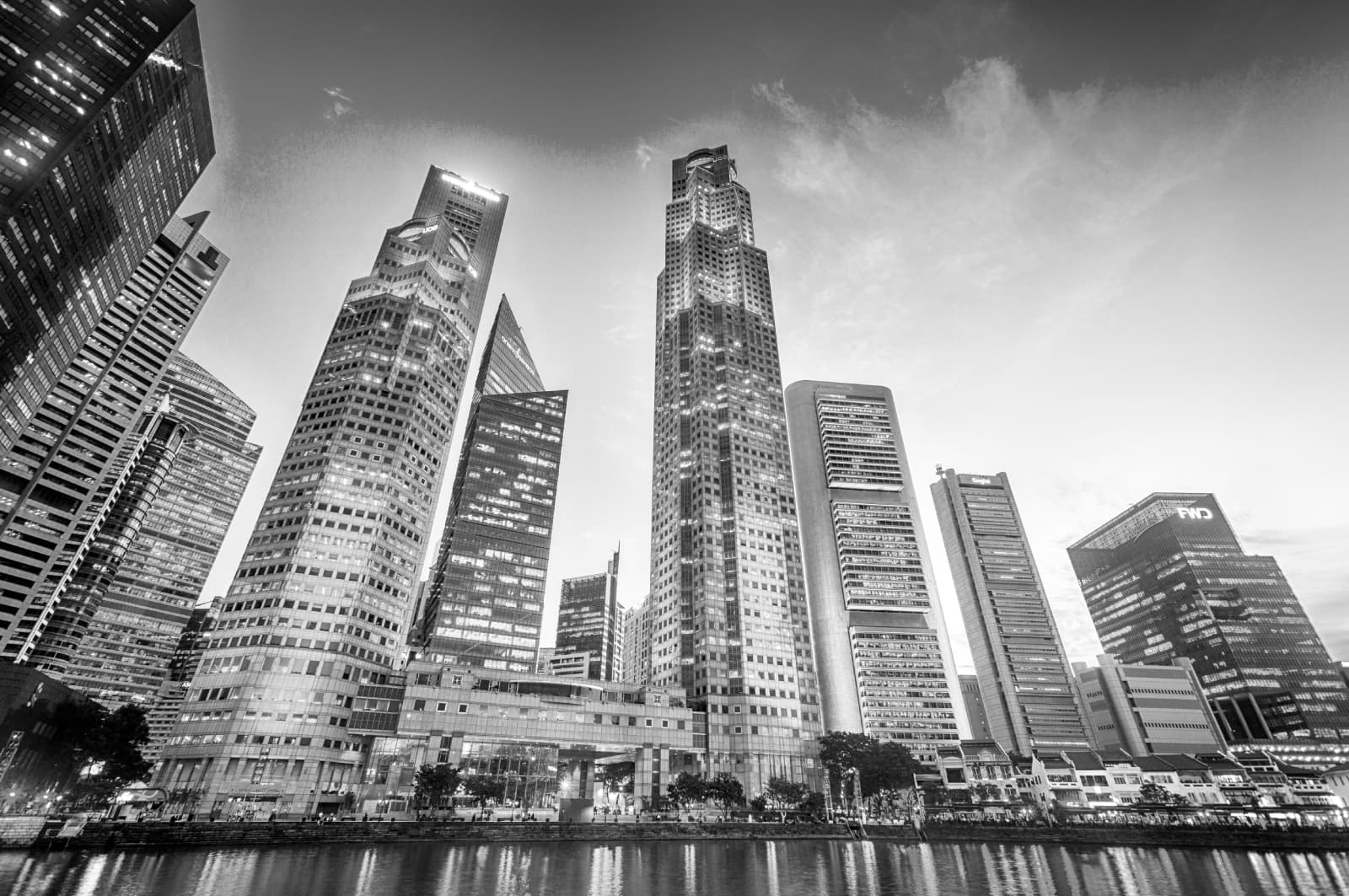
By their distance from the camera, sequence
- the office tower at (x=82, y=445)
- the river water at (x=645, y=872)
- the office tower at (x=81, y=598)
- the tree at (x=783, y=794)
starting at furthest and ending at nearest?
the office tower at (x=81, y=598), the office tower at (x=82, y=445), the tree at (x=783, y=794), the river water at (x=645, y=872)

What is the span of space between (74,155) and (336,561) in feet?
264

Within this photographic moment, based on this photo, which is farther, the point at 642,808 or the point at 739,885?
the point at 642,808

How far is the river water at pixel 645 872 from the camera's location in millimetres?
42500

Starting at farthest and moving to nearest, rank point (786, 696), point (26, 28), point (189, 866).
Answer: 1. point (786, 696)
2. point (26, 28)
3. point (189, 866)

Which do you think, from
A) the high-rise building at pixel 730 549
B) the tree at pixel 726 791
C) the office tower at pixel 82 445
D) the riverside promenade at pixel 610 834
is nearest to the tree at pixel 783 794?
the tree at pixel 726 791

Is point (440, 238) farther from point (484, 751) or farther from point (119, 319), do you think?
point (484, 751)

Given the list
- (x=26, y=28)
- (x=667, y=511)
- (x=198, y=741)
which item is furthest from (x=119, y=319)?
(x=667, y=511)

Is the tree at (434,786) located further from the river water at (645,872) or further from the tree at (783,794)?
the tree at (783,794)

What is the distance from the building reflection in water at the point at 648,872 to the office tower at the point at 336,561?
52.6m

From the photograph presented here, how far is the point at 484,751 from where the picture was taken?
363 feet

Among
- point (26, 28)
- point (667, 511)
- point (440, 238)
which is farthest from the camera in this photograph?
point (440, 238)

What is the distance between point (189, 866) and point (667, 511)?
125 m

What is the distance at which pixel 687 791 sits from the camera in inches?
4087

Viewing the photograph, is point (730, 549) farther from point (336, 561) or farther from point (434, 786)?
point (336, 561)
